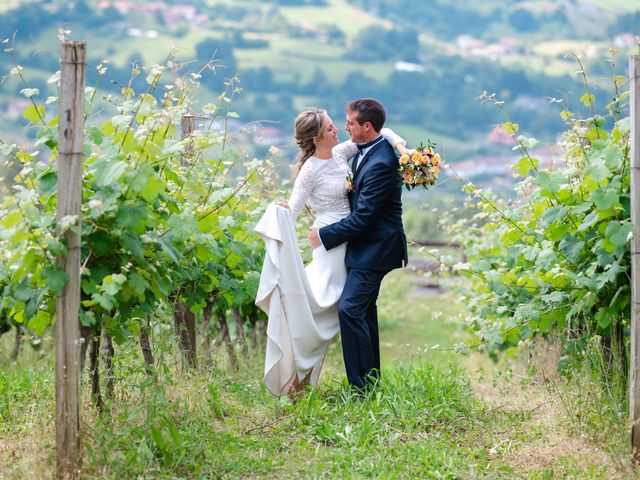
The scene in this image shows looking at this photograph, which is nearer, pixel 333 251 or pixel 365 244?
pixel 365 244

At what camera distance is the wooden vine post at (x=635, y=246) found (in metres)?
4.45

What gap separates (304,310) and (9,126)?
2811 inches

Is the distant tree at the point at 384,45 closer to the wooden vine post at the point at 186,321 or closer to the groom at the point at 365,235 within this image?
the wooden vine post at the point at 186,321

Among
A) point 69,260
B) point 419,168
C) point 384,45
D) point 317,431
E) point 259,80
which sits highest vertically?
point 419,168

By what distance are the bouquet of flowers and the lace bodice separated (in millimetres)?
347

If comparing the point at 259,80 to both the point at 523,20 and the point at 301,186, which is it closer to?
the point at 523,20

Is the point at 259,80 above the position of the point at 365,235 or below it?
below

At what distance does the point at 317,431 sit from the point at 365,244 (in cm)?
130

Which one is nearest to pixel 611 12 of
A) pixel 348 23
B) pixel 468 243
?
pixel 348 23

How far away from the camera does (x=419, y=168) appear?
18.8 ft

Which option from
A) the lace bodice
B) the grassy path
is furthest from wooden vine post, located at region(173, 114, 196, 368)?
the lace bodice

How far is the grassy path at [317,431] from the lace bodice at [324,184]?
1.19 m

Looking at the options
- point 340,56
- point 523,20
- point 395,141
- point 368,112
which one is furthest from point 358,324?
point 523,20

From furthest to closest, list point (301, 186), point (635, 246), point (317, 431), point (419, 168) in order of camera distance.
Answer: point (301, 186)
point (419, 168)
point (317, 431)
point (635, 246)
